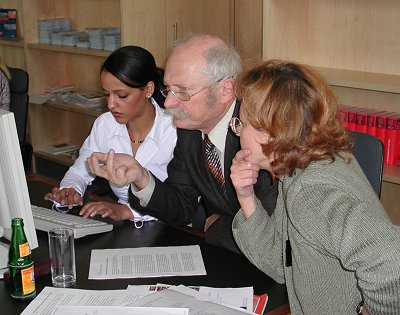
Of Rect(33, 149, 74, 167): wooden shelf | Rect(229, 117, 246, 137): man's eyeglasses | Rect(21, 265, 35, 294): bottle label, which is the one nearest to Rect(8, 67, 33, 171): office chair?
Rect(33, 149, 74, 167): wooden shelf

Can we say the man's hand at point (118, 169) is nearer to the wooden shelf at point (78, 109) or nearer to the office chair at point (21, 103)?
the office chair at point (21, 103)

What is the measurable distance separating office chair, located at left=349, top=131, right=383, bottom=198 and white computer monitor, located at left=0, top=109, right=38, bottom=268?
3.21ft

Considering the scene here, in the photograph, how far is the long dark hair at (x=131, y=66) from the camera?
2.58 meters

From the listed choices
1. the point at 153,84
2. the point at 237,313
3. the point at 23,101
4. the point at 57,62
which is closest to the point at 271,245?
the point at 237,313

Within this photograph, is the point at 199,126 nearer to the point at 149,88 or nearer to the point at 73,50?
the point at 149,88

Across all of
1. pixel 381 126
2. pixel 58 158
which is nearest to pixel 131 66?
pixel 381 126

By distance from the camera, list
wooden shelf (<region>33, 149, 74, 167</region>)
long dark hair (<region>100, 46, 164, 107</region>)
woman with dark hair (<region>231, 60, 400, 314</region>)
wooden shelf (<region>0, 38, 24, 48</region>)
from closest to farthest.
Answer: woman with dark hair (<region>231, 60, 400, 314</region>), long dark hair (<region>100, 46, 164, 107</region>), wooden shelf (<region>33, 149, 74, 167</region>), wooden shelf (<region>0, 38, 24, 48</region>)

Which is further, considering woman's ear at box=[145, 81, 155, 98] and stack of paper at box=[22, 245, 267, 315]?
woman's ear at box=[145, 81, 155, 98]

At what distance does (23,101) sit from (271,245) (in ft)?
7.94

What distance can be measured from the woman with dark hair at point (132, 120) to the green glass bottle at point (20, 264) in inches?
32.4

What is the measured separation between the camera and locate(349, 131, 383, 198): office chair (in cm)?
203

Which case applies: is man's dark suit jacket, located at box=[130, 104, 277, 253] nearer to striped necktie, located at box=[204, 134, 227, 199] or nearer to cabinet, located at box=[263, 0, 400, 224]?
striped necktie, located at box=[204, 134, 227, 199]

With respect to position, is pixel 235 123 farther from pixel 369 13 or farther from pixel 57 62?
pixel 57 62

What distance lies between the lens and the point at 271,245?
1.82 metres
